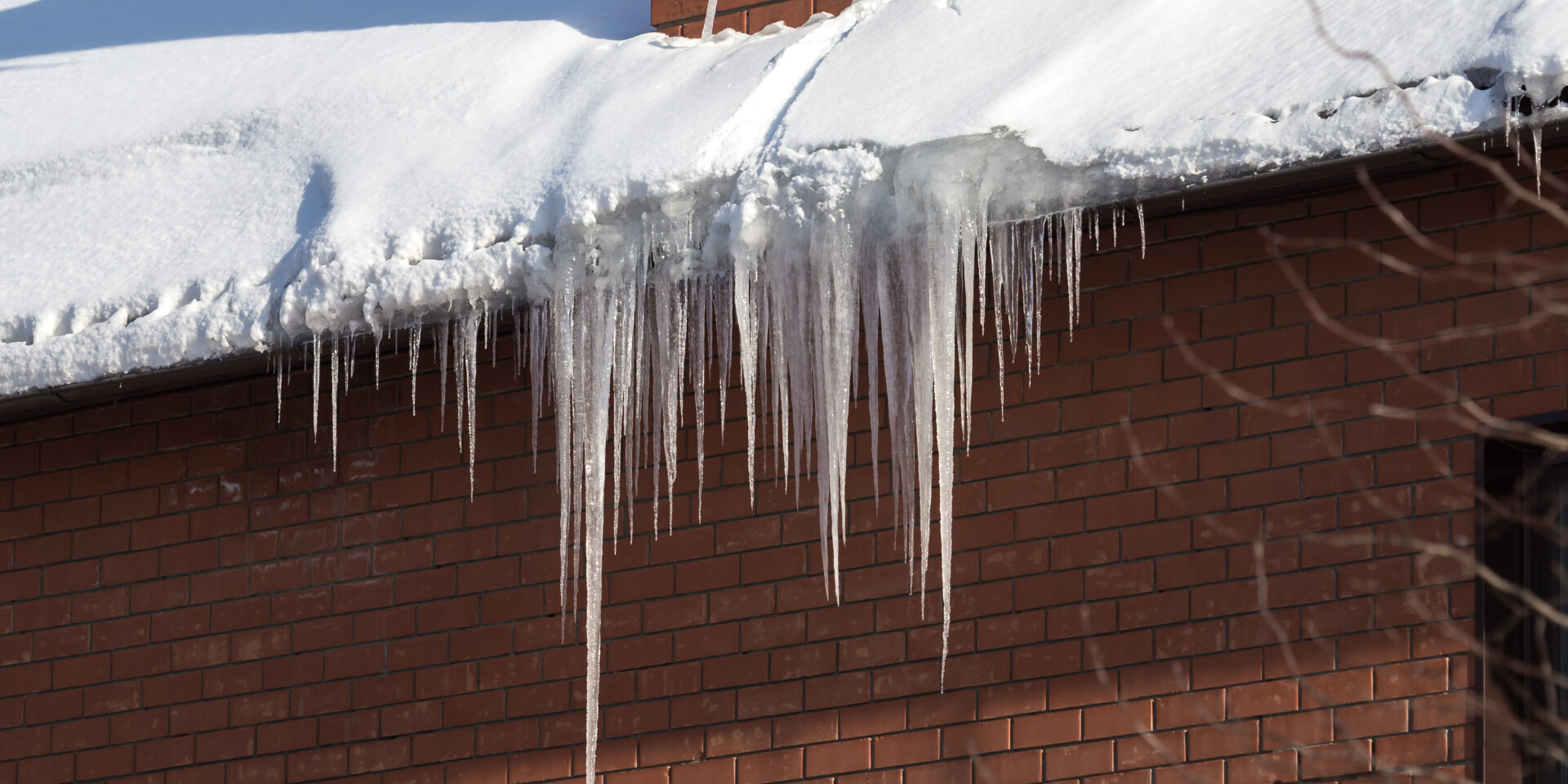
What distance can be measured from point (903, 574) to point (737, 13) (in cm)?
173

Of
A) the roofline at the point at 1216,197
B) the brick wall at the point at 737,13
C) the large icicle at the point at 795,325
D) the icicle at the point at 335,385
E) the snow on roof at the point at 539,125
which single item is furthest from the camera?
the brick wall at the point at 737,13

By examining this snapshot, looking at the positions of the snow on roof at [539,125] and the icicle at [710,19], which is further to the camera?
the icicle at [710,19]

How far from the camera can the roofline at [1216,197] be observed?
3828mm

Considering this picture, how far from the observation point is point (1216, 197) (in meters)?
4.11

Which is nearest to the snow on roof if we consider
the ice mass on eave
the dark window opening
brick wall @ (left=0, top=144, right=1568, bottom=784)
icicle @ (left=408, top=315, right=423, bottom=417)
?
the ice mass on eave

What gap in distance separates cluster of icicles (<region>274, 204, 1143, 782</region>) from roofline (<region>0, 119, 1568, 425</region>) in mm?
139

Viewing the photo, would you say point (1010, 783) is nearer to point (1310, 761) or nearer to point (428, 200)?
point (1310, 761)

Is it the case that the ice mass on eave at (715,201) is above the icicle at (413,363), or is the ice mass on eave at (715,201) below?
above

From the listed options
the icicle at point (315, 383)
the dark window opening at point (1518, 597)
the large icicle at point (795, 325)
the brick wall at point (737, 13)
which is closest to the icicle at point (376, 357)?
the large icicle at point (795, 325)

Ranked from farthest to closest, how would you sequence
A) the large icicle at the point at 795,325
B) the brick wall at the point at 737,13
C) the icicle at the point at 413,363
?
the brick wall at the point at 737,13 < the icicle at the point at 413,363 < the large icicle at the point at 795,325

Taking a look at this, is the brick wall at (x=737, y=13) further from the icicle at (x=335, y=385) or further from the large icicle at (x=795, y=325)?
the icicle at (x=335, y=385)

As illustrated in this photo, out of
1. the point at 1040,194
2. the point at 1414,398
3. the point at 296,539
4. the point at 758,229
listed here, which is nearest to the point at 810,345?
the point at 758,229

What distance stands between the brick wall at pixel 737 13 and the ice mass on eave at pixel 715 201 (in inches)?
6.8

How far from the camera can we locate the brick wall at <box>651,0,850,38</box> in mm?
5328
